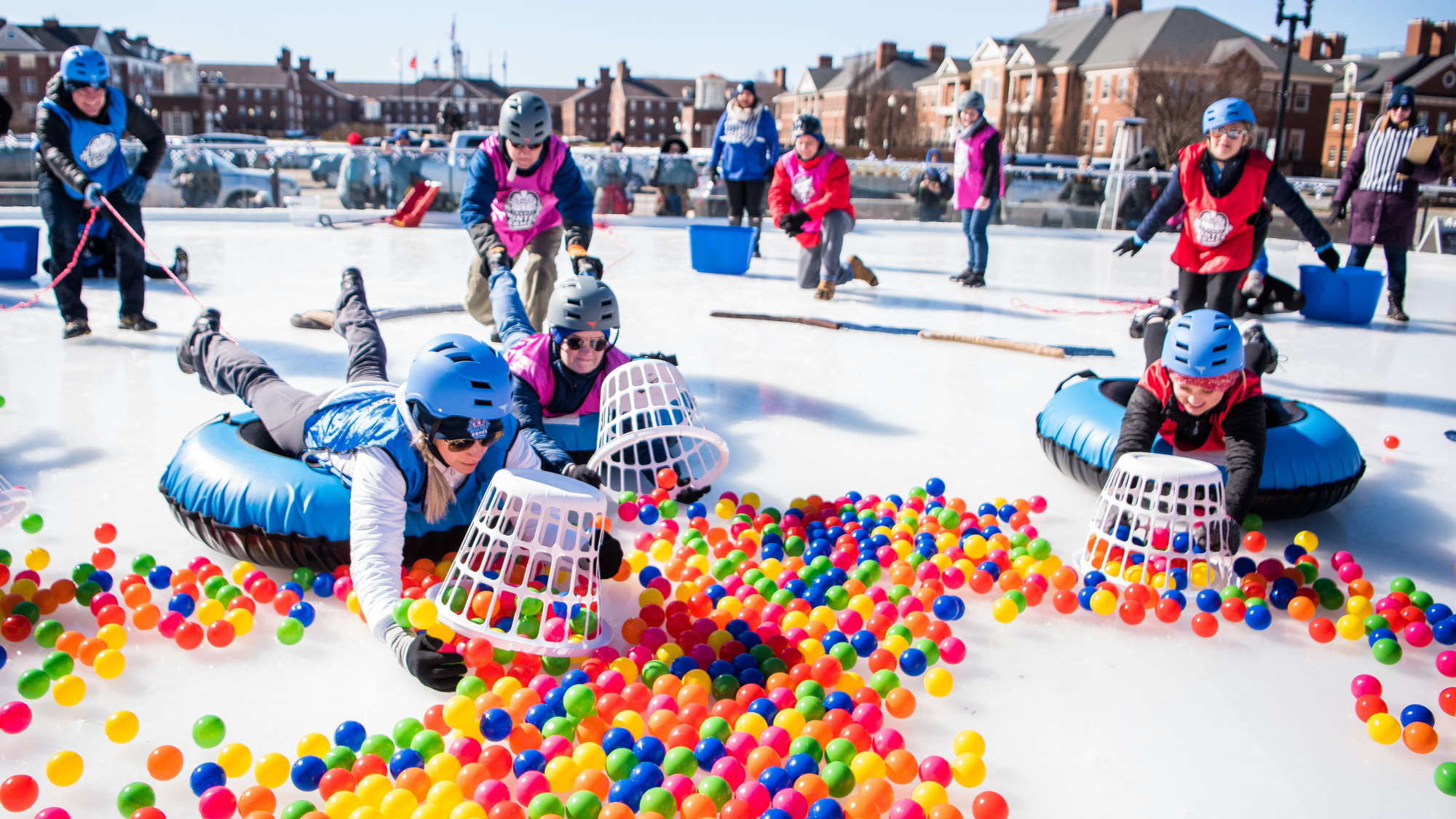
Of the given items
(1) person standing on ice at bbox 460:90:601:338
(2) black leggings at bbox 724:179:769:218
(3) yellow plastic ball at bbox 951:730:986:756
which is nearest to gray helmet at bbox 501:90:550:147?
(1) person standing on ice at bbox 460:90:601:338

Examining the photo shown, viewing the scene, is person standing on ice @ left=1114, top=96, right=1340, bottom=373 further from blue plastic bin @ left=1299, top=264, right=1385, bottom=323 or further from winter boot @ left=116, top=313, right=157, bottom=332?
winter boot @ left=116, top=313, right=157, bottom=332

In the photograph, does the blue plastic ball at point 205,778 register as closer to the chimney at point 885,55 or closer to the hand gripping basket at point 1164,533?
the hand gripping basket at point 1164,533

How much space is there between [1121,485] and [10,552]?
3.60m

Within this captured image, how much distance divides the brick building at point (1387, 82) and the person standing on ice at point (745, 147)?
4443 cm

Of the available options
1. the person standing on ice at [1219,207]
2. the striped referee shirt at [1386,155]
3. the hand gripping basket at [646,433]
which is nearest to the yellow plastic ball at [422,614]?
the hand gripping basket at [646,433]

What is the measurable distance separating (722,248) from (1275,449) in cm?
672

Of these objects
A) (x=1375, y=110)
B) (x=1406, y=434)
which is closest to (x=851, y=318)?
(x=1406, y=434)

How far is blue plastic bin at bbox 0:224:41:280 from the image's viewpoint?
7973 millimetres

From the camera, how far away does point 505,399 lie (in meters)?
2.60

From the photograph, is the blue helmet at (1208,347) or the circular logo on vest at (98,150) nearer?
the blue helmet at (1208,347)

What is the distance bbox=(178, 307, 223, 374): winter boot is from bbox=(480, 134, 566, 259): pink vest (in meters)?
1.82

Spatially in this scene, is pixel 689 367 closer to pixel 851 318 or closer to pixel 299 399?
pixel 851 318

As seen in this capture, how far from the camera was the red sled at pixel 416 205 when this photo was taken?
13.7 m

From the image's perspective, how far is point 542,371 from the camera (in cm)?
389
